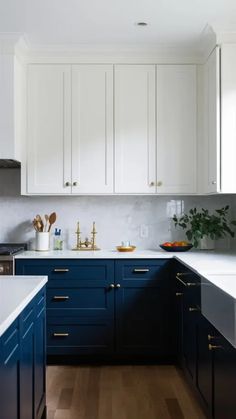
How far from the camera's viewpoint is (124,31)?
3.53 m

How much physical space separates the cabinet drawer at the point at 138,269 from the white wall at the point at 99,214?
60 cm

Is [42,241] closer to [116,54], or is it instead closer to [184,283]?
[184,283]

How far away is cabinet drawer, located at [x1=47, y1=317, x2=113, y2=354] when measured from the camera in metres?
3.63

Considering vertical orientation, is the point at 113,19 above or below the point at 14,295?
above

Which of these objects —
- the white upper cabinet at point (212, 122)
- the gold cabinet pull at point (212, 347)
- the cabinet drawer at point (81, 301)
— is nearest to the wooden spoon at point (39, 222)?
the cabinet drawer at point (81, 301)

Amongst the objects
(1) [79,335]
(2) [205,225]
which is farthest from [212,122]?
(1) [79,335]

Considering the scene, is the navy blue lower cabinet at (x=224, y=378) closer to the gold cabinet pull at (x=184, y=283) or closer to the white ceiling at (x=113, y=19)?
the gold cabinet pull at (x=184, y=283)

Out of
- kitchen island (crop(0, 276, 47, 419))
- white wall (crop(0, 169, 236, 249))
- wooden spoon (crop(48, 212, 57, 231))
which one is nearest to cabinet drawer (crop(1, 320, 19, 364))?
kitchen island (crop(0, 276, 47, 419))

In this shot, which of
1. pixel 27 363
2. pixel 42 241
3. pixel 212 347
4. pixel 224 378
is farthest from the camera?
pixel 42 241

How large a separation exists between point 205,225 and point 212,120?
0.89 metres

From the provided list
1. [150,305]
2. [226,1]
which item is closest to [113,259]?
[150,305]

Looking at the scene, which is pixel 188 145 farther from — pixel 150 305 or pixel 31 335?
pixel 31 335

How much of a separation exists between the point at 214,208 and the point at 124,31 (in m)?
1.74

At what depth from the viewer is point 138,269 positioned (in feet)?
11.9
